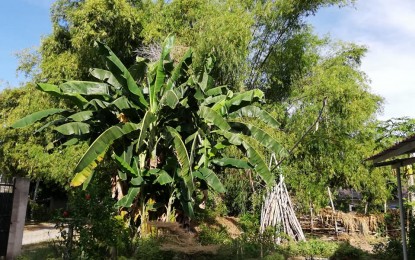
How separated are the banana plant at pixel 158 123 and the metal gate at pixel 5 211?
1.50 m

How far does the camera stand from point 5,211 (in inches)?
327

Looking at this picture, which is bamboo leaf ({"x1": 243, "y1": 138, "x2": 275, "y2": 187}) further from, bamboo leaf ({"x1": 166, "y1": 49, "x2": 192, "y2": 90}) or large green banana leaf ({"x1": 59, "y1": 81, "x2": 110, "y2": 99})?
large green banana leaf ({"x1": 59, "y1": 81, "x2": 110, "y2": 99})

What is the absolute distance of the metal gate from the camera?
8.23 metres

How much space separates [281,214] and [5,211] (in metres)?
7.47

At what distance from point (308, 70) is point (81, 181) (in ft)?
35.5

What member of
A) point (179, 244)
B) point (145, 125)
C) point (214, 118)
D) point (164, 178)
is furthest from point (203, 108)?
point (179, 244)

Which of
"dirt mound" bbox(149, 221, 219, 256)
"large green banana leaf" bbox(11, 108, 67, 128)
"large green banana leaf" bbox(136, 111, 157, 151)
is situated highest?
"large green banana leaf" bbox(11, 108, 67, 128)

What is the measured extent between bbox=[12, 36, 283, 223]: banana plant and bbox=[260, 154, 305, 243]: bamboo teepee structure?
2682 mm

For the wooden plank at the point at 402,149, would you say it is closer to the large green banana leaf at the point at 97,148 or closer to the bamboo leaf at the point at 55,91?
the large green banana leaf at the point at 97,148

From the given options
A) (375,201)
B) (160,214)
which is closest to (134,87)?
(160,214)

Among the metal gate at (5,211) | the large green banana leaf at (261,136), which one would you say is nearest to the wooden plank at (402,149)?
the large green banana leaf at (261,136)

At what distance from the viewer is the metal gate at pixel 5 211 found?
8.23 metres

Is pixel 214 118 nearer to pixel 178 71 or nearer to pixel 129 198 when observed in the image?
pixel 178 71

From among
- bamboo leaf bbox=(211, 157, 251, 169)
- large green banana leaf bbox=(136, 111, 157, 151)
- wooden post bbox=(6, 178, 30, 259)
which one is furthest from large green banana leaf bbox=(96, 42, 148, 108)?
wooden post bbox=(6, 178, 30, 259)
